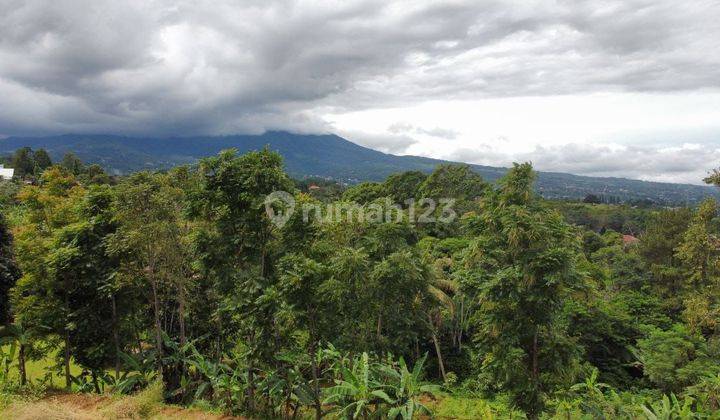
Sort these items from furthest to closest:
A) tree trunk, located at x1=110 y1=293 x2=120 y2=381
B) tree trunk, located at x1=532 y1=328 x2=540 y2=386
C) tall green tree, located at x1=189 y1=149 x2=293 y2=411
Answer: tree trunk, located at x1=110 y1=293 x2=120 y2=381
tall green tree, located at x1=189 y1=149 x2=293 y2=411
tree trunk, located at x1=532 y1=328 x2=540 y2=386

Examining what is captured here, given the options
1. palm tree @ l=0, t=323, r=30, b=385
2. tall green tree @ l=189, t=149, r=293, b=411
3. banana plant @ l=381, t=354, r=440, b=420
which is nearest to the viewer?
banana plant @ l=381, t=354, r=440, b=420

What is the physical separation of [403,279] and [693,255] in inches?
610

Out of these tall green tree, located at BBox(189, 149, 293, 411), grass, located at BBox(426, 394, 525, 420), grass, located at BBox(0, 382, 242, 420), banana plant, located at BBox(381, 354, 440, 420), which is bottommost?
grass, located at BBox(426, 394, 525, 420)

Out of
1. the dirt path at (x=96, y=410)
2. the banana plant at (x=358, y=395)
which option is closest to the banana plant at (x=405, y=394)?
the banana plant at (x=358, y=395)

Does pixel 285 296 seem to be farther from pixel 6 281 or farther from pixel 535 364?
pixel 6 281

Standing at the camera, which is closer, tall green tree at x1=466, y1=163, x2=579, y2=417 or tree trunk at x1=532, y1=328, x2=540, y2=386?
tall green tree at x1=466, y1=163, x2=579, y2=417

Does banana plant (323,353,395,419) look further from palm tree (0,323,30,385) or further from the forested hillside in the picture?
palm tree (0,323,30,385)

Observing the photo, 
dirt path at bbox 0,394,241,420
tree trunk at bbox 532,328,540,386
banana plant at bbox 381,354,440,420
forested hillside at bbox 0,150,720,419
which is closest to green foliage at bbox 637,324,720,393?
forested hillside at bbox 0,150,720,419

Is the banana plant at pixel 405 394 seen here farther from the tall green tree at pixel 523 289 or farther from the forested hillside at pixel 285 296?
the tall green tree at pixel 523 289

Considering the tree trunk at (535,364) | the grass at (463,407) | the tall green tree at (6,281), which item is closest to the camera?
the tree trunk at (535,364)

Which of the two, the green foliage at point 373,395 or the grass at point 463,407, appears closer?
the green foliage at point 373,395

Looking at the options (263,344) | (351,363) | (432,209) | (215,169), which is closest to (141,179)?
(215,169)

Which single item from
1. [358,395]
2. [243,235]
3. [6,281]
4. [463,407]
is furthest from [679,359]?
[6,281]

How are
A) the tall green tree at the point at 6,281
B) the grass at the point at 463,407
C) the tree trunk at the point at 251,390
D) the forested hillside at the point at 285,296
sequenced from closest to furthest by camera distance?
1. the forested hillside at the point at 285,296
2. the tree trunk at the point at 251,390
3. the tall green tree at the point at 6,281
4. the grass at the point at 463,407
